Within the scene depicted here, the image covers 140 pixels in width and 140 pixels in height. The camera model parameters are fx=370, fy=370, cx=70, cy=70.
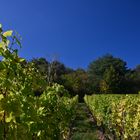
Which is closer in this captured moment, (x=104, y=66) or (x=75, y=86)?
(x=75, y=86)

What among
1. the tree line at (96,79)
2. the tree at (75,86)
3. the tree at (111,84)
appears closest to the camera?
the tree at (75,86)

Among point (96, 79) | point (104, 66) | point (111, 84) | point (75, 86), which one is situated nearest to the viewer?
point (75, 86)

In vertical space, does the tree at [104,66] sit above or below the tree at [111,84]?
above

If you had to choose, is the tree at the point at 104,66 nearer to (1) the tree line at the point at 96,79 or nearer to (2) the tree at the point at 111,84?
(1) the tree line at the point at 96,79

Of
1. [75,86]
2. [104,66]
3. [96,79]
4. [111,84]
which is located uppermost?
[104,66]

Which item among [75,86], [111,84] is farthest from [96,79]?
[75,86]

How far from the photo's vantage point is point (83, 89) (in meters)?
54.9

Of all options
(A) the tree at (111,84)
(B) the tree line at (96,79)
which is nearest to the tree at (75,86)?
(B) the tree line at (96,79)

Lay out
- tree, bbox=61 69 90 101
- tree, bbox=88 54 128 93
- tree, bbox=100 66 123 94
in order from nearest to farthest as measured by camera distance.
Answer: tree, bbox=61 69 90 101
tree, bbox=100 66 123 94
tree, bbox=88 54 128 93

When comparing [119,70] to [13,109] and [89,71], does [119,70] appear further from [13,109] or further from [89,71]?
[13,109]

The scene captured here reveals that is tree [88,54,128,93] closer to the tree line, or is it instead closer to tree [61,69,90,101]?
the tree line

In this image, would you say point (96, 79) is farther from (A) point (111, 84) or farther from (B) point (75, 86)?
(B) point (75, 86)

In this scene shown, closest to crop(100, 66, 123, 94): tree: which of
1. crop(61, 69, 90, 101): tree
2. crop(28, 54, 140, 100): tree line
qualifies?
crop(28, 54, 140, 100): tree line

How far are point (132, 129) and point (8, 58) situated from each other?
25.1ft
